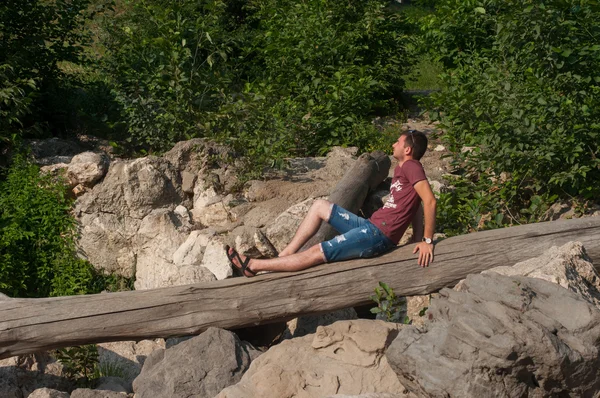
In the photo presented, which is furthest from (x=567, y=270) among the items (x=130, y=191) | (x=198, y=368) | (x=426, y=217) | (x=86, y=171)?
(x=86, y=171)

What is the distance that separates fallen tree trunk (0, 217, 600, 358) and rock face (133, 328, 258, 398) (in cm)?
22

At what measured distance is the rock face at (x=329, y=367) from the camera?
206 inches

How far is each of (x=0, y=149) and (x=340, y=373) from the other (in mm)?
5256

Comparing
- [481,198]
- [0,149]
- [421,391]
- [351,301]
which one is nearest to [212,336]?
[351,301]

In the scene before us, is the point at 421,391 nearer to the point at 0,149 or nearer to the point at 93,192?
the point at 93,192

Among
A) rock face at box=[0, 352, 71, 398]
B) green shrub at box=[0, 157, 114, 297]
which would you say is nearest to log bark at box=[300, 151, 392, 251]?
rock face at box=[0, 352, 71, 398]

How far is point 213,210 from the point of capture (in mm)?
8227

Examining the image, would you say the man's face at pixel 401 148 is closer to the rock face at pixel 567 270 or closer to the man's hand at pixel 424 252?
the man's hand at pixel 424 252

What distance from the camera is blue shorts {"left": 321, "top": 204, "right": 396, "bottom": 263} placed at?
241 inches

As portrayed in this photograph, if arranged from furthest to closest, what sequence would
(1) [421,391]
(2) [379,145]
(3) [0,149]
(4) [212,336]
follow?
(2) [379,145]
(3) [0,149]
(4) [212,336]
(1) [421,391]

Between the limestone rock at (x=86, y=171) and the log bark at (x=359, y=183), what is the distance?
8.16 feet

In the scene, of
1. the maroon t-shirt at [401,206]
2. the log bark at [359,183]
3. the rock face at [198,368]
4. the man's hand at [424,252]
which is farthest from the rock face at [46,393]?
the man's hand at [424,252]

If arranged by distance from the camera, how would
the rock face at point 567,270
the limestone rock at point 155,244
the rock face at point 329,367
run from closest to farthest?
1. the rock face at point 329,367
2. the rock face at point 567,270
3. the limestone rock at point 155,244

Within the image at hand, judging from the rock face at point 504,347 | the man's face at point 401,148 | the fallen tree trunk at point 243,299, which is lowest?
the fallen tree trunk at point 243,299
